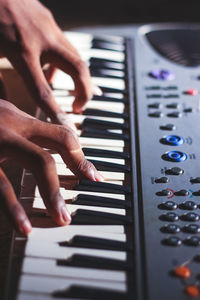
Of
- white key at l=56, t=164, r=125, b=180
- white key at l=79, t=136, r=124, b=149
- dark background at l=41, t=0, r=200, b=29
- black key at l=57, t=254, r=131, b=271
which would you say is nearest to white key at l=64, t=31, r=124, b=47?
dark background at l=41, t=0, r=200, b=29

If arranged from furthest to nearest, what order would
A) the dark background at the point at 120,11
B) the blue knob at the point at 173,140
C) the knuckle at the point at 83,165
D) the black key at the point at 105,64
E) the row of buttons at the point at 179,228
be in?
the dark background at the point at 120,11 < the black key at the point at 105,64 < the blue knob at the point at 173,140 < the knuckle at the point at 83,165 < the row of buttons at the point at 179,228

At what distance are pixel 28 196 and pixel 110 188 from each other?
0.42ft

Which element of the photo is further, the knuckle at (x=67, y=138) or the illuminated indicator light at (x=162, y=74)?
the illuminated indicator light at (x=162, y=74)

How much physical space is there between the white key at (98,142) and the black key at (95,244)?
10.5 inches

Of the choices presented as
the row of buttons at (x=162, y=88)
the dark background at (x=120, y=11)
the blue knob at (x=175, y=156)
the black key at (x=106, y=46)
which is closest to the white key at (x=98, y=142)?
the blue knob at (x=175, y=156)

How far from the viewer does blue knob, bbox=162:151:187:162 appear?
2.79 feet

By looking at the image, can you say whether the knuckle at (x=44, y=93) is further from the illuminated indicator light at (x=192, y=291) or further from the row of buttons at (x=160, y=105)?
the illuminated indicator light at (x=192, y=291)

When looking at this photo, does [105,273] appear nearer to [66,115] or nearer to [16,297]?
[16,297]

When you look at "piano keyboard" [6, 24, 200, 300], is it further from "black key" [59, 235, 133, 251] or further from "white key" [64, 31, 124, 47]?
"white key" [64, 31, 124, 47]

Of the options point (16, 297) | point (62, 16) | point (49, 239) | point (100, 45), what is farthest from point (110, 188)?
point (62, 16)

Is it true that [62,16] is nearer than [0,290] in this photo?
No

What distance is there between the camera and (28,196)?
779mm

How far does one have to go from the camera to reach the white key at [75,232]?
0.69 m

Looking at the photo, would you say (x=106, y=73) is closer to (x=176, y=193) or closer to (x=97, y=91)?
(x=97, y=91)
